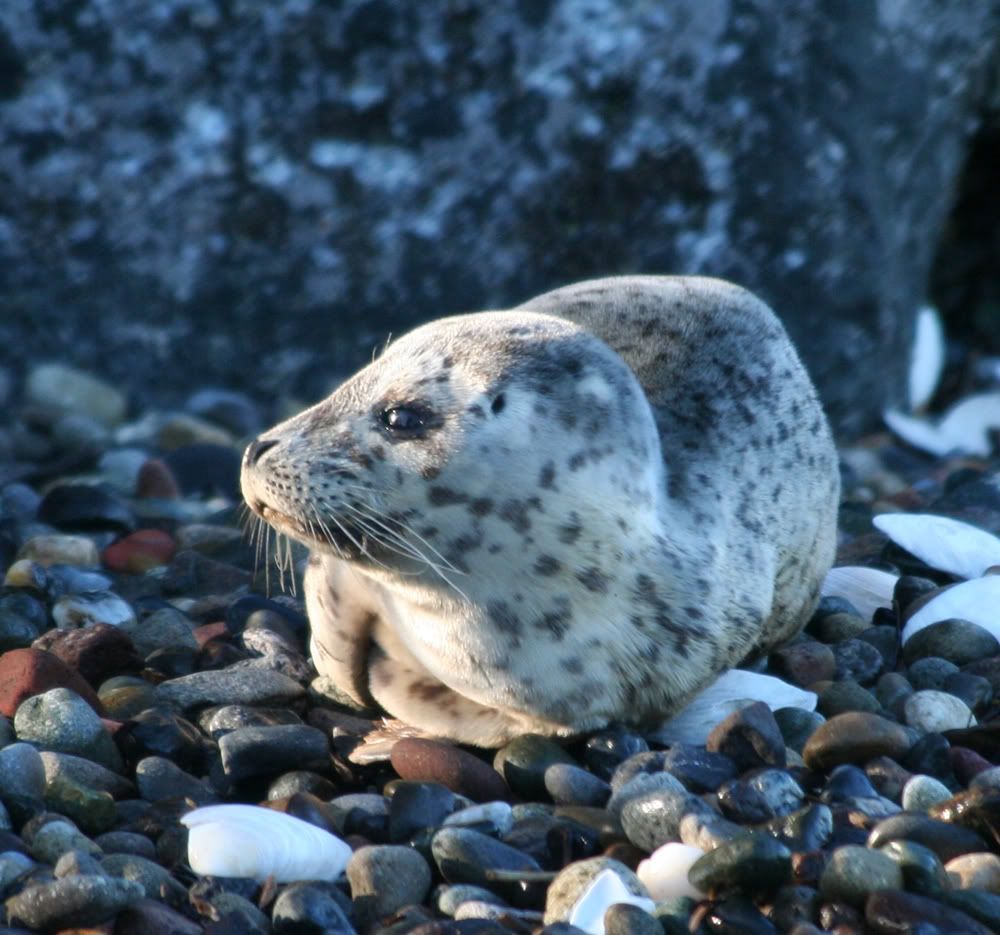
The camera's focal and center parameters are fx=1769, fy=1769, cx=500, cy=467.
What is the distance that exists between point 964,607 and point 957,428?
400 cm

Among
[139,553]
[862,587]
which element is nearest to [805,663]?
[862,587]

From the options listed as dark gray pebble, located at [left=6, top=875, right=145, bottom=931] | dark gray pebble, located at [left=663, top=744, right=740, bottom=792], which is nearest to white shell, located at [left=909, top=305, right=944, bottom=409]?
dark gray pebble, located at [left=663, top=744, right=740, bottom=792]

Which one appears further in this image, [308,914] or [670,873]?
[670,873]

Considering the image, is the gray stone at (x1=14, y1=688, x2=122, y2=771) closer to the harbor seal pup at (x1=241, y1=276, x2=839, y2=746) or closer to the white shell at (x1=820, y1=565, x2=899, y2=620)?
the harbor seal pup at (x1=241, y1=276, x2=839, y2=746)

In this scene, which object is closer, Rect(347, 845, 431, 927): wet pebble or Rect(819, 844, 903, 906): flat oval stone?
Rect(819, 844, 903, 906): flat oval stone

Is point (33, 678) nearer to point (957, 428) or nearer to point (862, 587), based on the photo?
point (862, 587)

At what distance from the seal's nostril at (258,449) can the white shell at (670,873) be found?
134 cm

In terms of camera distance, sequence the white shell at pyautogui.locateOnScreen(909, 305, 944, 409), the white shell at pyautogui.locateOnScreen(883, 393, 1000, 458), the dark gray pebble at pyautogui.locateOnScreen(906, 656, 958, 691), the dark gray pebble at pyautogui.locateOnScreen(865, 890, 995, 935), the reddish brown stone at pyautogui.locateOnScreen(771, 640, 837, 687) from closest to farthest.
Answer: the dark gray pebble at pyautogui.locateOnScreen(865, 890, 995, 935)
the dark gray pebble at pyautogui.locateOnScreen(906, 656, 958, 691)
the reddish brown stone at pyautogui.locateOnScreen(771, 640, 837, 687)
the white shell at pyautogui.locateOnScreen(883, 393, 1000, 458)
the white shell at pyautogui.locateOnScreen(909, 305, 944, 409)

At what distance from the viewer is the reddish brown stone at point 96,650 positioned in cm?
457

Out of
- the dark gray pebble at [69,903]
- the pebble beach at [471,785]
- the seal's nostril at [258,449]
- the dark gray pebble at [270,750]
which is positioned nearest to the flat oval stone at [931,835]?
the pebble beach at [471,785]

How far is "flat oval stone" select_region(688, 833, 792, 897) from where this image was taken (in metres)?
3.27

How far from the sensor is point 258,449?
13.6 ft

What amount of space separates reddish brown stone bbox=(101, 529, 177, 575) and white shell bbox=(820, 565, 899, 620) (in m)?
2.19

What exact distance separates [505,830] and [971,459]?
499 centimetres
